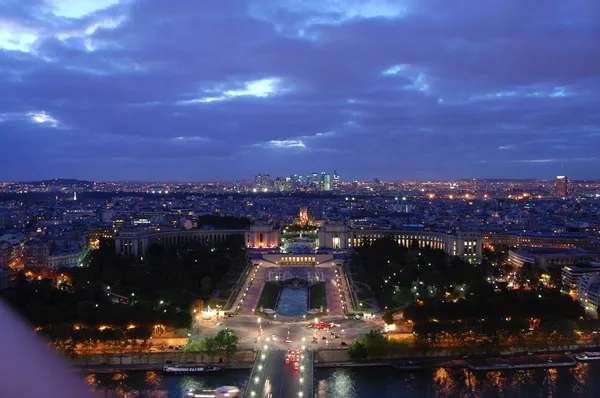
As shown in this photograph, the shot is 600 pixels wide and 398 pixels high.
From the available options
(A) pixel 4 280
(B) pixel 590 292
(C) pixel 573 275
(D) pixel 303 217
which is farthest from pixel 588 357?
(D) pixel 303 217

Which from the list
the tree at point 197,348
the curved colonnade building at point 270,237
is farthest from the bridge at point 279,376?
the curved colonnade building at point 270,237

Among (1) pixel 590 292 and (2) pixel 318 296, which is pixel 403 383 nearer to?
(2) pixel 318 296

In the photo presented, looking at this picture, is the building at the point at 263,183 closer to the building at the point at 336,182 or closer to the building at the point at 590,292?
the building at the point at 336,182

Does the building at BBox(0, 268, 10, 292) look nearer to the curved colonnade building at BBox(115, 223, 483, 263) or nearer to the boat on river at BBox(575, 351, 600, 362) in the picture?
the curved colonnade building at BBox(115, 223, 483, 263)

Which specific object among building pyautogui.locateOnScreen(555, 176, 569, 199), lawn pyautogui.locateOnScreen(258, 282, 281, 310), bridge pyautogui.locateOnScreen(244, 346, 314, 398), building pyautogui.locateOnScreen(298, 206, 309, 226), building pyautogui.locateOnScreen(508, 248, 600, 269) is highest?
building pyautogui.locateOnScreen(555, 176, 569, 199)

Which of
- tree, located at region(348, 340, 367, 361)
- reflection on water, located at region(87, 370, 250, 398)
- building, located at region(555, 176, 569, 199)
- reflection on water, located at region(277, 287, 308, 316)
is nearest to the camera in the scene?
reflection on water, located at region(87, 370, 250, 398)

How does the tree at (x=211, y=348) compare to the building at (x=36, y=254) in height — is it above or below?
below

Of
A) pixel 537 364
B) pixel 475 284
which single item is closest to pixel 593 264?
pixel 475 284

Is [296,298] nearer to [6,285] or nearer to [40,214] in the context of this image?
[6,285]

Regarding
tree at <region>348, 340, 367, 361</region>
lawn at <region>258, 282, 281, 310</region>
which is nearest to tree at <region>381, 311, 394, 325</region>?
tree at <region>348, 340, 367, 361</region>
